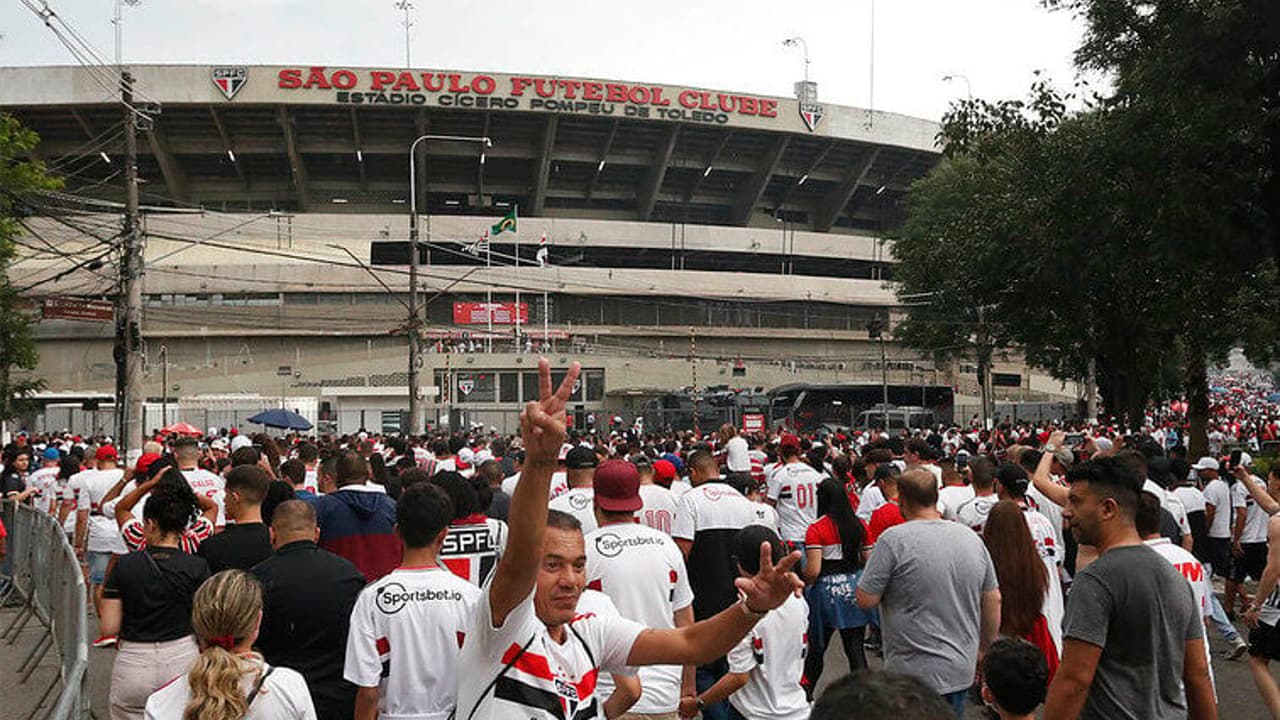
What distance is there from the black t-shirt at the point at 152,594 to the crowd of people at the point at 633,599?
0.01m

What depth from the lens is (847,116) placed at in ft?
200

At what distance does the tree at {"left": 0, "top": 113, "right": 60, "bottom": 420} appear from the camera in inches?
1220

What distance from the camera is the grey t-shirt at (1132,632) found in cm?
407

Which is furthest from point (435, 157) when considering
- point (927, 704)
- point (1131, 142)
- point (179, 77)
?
point (927, 704)

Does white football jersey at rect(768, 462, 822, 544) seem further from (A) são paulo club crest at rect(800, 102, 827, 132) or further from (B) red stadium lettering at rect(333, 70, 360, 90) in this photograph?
(A) são paulo club crest at rect(800, 102, 827, 132)

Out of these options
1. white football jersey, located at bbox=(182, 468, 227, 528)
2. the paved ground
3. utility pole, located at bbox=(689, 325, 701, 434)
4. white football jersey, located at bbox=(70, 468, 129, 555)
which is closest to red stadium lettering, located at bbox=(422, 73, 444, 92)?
utility pole, located at bbox=(689, 325, 701, 434)

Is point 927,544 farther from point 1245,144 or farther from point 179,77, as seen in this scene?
point 179,77

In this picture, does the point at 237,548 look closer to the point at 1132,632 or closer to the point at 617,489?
the point at 617,489

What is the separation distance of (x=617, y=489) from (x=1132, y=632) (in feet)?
8.06

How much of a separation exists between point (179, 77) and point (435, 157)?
13075mm

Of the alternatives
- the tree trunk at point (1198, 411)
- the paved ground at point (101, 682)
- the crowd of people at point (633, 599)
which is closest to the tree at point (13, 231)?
the paved ground at point (101, 682)

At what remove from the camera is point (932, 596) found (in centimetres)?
547

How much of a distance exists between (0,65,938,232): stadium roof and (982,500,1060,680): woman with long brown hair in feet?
164

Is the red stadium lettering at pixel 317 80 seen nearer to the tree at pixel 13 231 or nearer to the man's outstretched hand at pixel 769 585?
the tree at pixel 13 231
